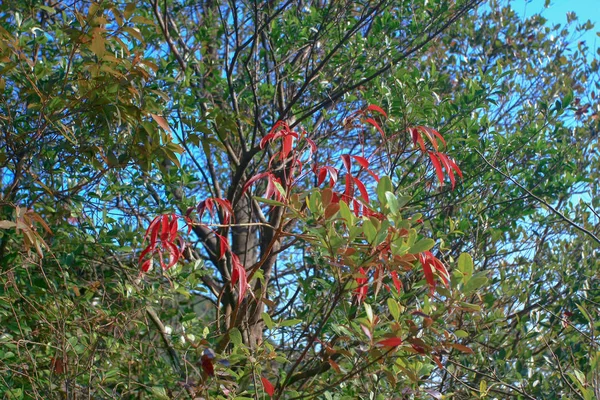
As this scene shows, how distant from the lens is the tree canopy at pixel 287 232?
7.03 ft

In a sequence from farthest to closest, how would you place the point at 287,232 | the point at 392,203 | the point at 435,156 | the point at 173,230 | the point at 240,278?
1. the point at 287,232
2. the point at 435,156
3. the point at 173,230
4. the point at 240,278
5. the point at 392,203

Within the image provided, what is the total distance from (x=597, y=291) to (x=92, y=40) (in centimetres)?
314

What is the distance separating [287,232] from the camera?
321 cm

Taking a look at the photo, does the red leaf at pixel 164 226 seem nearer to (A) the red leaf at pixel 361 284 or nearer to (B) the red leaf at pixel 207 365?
(B) the red leaf at pixel 207 365

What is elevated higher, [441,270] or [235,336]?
[441,270]

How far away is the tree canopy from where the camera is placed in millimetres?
2143

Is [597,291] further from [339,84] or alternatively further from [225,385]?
[225,385]

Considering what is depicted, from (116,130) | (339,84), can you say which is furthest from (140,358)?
(339,84)

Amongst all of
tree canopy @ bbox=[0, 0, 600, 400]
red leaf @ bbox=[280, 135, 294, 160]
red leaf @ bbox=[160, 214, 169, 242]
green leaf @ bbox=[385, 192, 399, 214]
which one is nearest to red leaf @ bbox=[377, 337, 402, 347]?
tree canopy @ bbox=[0, 0, 600, 400]

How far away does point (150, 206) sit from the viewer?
3.70 m

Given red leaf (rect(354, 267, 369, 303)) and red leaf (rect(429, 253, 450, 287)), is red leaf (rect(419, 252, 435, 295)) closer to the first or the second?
red leaf (rect(429, 253, 450, 287))

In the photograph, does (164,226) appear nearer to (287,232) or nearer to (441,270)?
(441,270)

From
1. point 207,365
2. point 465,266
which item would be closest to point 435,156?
point 465,266

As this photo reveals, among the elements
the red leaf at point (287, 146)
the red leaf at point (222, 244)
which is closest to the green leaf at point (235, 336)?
the red leaf at point (222, 244)
